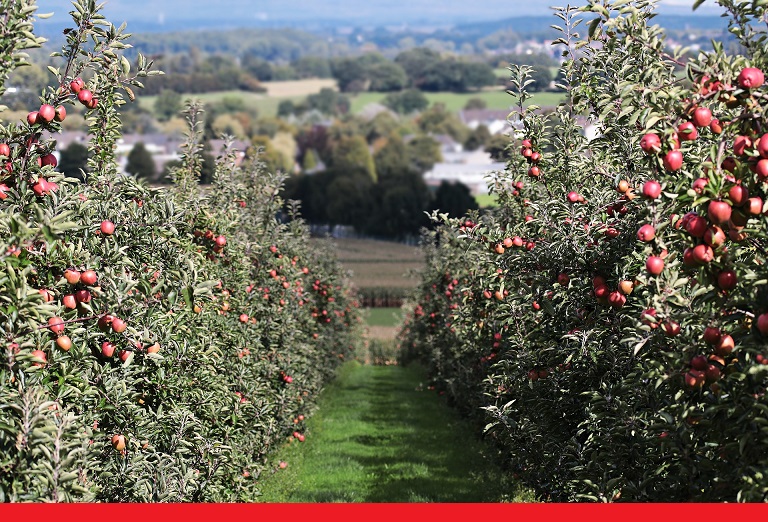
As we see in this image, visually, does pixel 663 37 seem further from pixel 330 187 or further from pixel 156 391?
pixel 330 187

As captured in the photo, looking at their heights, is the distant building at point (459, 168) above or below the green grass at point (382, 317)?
above

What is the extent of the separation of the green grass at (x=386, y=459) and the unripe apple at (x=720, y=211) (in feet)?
26.0

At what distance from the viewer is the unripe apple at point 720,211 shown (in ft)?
12.8

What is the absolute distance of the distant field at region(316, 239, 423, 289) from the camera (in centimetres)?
5906

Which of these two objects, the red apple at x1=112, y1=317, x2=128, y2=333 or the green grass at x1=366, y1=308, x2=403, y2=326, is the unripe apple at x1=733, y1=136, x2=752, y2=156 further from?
the green grass at x1=366, y1=308, x2=403, y2=326

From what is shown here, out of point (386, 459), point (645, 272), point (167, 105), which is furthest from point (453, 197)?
point (167, 105)

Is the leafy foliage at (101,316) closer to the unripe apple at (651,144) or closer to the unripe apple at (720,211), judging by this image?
the unripe apple at (651,144)

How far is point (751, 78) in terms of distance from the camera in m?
4.10

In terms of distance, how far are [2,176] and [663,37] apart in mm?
4339

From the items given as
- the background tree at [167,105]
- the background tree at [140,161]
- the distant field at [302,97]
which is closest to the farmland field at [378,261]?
the background tree at [140,161]

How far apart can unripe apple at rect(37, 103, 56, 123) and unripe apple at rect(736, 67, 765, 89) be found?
4.25m

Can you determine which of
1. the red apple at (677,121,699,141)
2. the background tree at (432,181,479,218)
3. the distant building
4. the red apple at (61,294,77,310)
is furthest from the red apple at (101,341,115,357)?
the distant building

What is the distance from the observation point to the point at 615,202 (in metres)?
6.45

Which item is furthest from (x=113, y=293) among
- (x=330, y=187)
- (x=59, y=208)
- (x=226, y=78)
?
(x=226, y=78)
